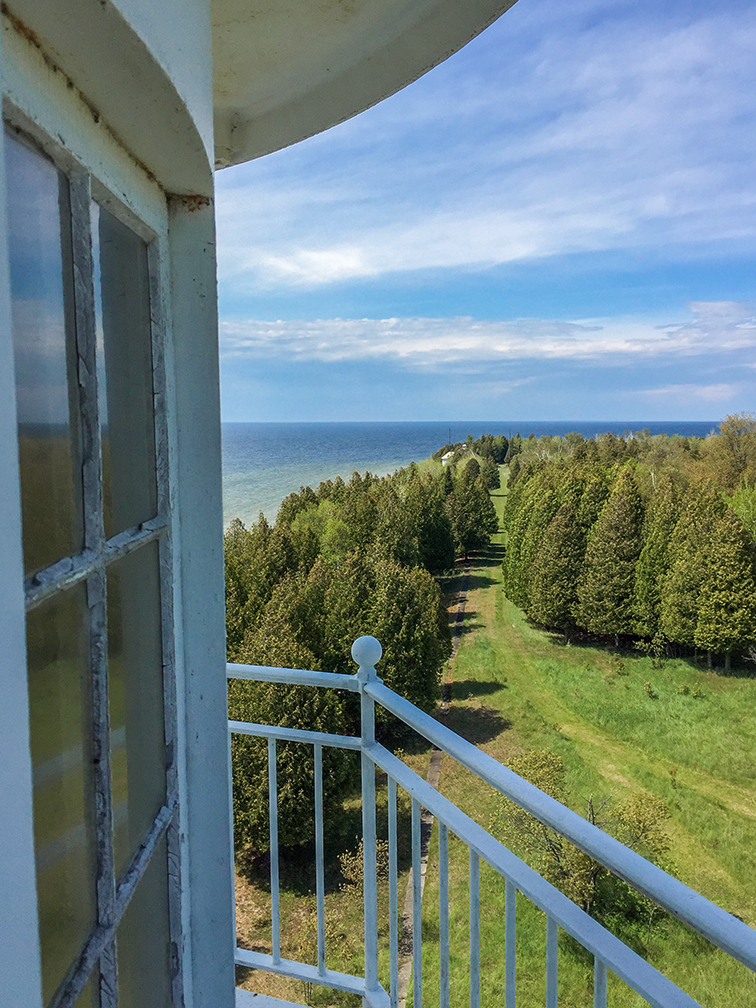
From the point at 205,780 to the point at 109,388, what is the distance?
56 cm

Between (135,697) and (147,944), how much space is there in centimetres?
30

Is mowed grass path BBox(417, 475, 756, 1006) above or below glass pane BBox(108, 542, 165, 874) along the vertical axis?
below

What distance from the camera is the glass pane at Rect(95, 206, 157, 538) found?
0.66 metres

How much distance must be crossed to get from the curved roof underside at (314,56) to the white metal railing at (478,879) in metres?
1.03

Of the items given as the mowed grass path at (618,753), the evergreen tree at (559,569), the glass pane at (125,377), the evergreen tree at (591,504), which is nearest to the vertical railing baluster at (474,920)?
the glass pane at (125,377)

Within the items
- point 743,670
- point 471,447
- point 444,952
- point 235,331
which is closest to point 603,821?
point 743,670

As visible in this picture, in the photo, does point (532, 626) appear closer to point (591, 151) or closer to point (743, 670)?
point (743, 670)

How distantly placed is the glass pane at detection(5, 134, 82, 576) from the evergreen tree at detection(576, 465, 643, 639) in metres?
19.6

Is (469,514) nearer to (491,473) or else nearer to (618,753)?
(491,473)

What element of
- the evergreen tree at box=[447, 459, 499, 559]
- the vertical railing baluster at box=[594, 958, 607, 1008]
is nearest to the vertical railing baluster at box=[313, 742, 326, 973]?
the vertical railing baluster at box=[594, 958, 607, 1008]

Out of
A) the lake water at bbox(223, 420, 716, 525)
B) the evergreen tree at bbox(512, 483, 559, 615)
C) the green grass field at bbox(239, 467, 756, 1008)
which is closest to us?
the green grass field at bbox(239, 467, 756, 1008)

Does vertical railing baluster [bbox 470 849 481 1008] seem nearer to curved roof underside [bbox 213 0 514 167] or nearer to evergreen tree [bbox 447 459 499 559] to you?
curved roof underside [bbox 213 0 514 167]

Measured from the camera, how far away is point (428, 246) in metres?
56.3

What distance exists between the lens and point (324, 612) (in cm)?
1362
